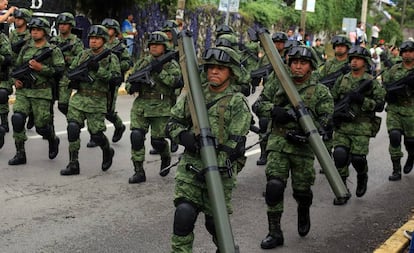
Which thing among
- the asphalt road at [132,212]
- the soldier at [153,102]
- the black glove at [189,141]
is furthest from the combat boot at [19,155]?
the black glove at [189,141]

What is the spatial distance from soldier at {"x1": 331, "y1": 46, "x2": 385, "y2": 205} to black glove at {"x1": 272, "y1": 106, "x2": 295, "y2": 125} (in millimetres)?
1839

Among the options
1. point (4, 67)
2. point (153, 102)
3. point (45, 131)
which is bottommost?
point (45, 131)

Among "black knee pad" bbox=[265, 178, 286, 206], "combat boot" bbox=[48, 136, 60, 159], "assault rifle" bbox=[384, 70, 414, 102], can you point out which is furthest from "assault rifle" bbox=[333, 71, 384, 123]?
"combat boot" bbox=[48, 136, 60, 159]

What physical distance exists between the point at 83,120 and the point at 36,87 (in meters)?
0.81

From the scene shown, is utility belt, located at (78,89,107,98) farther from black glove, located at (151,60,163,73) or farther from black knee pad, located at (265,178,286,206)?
black knee pad, located at (265,178,286,206)

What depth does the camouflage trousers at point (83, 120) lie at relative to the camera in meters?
8.07

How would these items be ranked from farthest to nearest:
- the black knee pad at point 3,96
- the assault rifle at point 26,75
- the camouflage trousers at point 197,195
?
the black knee pad at point 3,96, the assault rifle at point 26,75, the camouflage trousers at point 197,195

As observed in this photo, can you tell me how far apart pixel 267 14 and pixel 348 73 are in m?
22.3

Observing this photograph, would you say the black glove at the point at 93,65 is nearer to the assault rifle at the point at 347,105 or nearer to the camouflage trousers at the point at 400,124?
the assault rifle at the point at 347,105

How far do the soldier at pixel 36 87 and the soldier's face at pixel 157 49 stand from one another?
120 centimetres

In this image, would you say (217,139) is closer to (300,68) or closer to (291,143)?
(291,143)

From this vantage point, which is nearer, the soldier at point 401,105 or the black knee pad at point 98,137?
the black knee pad at point 98,137

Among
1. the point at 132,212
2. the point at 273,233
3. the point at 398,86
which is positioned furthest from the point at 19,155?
the point at 398,86

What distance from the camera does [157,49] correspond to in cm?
800
